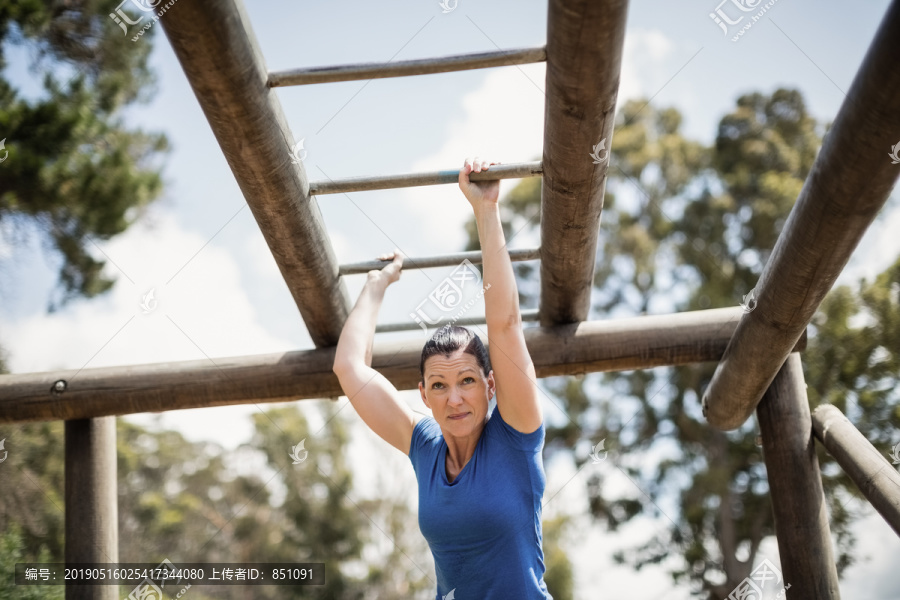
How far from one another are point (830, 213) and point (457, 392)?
3.33ft

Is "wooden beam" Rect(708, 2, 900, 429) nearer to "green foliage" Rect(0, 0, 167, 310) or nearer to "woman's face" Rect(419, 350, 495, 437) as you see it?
"woman's face" Rect(419, 350, 495, 437)

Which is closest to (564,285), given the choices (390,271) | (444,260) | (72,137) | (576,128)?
(444,260)

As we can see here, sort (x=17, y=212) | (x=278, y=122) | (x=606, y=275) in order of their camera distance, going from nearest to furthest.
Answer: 1. (x=278, y=122)
2. (x=17, y=212)
3. (x=606, y=275)

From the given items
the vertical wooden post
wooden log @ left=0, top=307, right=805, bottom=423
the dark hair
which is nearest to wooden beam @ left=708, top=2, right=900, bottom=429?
wooden log @ left=0, top=307, right=805, bottom=423

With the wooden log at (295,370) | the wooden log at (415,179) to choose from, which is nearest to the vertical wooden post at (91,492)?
the wooden log at (295,370)

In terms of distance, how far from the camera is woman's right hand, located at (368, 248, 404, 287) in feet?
8.21

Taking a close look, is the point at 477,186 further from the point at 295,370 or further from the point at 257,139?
the point at 295,370

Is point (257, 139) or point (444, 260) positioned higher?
point (257, 139)

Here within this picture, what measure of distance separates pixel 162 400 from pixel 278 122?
1372 millimetres

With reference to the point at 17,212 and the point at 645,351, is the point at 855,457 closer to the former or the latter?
the point at 645,351

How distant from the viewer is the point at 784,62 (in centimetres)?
1036

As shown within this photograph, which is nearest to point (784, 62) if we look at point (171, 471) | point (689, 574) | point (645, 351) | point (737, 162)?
point (737, 162)

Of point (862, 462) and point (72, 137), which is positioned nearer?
point (862, 462)

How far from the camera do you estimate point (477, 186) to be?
212 cm
